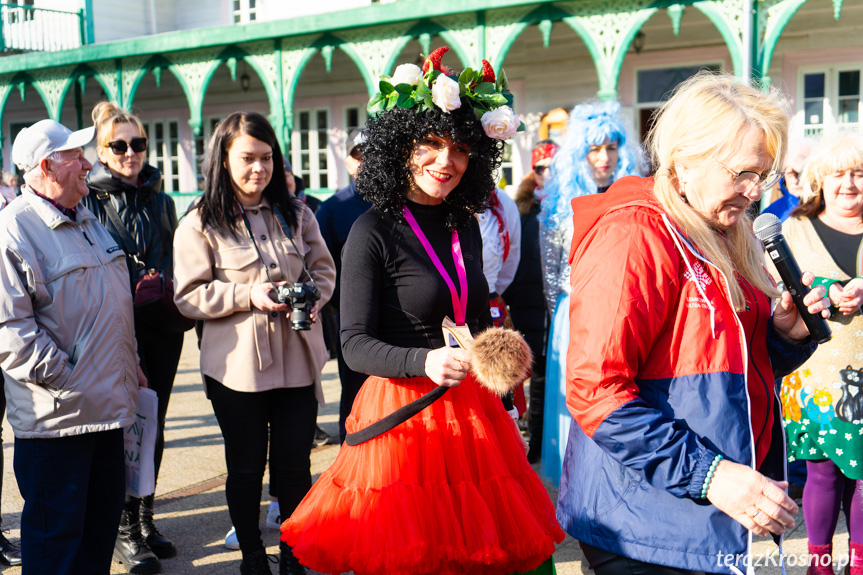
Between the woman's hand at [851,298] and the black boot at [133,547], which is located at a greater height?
the woman's hand at [851,298]

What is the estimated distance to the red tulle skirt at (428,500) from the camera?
2260 millimetres

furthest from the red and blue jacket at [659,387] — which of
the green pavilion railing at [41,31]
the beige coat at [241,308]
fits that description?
the green pavilion railing at [41,31]

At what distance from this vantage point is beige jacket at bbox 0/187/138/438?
2883 millimetres

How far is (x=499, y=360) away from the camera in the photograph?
6.82ft

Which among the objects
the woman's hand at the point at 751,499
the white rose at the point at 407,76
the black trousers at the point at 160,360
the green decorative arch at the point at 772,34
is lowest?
the black trousers at the point at 160,360

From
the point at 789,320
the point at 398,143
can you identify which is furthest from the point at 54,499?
the point at 789,320

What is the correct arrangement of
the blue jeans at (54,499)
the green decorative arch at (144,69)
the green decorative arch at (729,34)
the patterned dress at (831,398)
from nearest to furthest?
the blue jeans at (54,499)
the patterned dress at (831,398)
the green decorative arch at (729,34)
the green decorative arch at (144,69)

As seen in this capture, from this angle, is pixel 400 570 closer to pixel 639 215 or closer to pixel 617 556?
pixel 617 556

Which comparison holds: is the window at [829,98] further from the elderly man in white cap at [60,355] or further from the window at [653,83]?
the elderly man in white cap at [60,355]

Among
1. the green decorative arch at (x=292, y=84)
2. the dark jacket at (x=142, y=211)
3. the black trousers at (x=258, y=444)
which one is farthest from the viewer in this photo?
the green decorative arch at (x=292, y=84)

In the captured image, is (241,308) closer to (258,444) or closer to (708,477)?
→ (258,444)

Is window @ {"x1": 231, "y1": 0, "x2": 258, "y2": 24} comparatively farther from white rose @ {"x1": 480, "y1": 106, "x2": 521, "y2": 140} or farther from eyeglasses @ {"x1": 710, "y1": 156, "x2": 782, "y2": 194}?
eyeglasses @ {"x1": 710, "y1": 156, "x2": 782, "y2": 194}

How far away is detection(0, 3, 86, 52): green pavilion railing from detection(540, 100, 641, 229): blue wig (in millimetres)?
15720

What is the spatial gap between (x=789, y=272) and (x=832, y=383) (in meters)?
1.88
